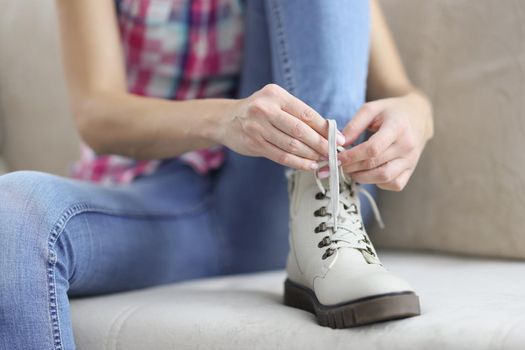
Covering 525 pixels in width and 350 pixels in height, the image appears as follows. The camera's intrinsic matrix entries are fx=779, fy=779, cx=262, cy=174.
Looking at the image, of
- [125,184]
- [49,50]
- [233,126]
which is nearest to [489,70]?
[233,126]

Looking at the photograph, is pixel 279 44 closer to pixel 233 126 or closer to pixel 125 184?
pixel 233 126

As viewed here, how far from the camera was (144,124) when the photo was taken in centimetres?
102

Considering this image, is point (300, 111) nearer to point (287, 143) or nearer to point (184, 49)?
point (287, 143)

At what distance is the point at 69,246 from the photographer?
0.92 metres

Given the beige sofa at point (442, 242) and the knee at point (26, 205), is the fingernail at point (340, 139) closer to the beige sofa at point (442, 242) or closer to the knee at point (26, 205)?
the beige sofa at point (442, 242)

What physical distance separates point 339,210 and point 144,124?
30 cm

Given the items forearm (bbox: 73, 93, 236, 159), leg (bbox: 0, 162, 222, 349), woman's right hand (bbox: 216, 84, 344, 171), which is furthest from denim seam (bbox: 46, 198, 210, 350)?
woman's right hand (bbox: 216, 84, 344, 171)

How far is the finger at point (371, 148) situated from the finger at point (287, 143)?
0.04 meters

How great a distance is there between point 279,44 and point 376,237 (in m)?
0.39

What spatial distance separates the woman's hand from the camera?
86 centimetres

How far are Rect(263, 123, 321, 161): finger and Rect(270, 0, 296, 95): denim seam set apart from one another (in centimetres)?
15

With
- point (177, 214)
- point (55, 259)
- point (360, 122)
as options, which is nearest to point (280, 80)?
point (360, 122)

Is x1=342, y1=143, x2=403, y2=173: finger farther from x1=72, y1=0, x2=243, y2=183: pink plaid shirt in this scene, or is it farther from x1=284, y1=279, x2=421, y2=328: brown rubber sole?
x1=72, y1=0, x2=243, y2=183: pink plaid shirt

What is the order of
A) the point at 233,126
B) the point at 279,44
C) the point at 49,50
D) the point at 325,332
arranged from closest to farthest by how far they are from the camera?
1. the point at 325,332
2. the point at 233,126
3. the point at 279,44
4. the point at 49,50
